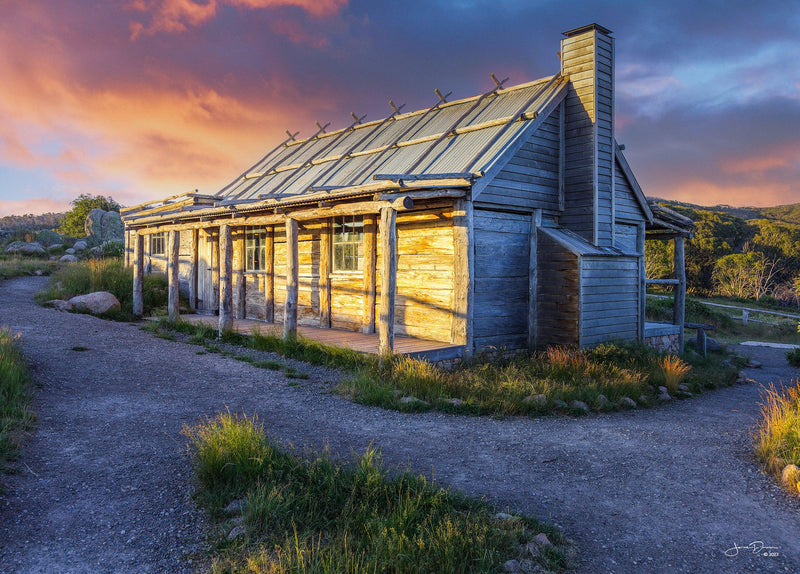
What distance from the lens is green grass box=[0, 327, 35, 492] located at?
498cm

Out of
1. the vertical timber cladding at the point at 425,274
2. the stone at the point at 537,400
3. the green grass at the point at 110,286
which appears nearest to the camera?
the stone at the point at 537,400

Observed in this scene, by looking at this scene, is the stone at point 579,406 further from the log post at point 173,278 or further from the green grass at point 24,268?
the green grass at point 24,268

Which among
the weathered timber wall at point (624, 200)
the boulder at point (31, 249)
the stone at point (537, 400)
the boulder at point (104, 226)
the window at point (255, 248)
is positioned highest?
the boulder at point (104, 226)

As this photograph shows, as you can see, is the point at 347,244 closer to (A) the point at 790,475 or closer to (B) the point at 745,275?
(A) the point at 790,475

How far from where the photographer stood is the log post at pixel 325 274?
13016mm

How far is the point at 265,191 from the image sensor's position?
52.7 feet

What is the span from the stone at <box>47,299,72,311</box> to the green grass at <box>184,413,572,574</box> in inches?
499

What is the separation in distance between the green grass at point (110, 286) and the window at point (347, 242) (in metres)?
6.56

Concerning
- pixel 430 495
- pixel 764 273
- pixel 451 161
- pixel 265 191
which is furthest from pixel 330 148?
pixel 764 273

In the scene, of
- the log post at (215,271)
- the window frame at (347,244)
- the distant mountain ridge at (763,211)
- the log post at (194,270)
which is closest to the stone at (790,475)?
the window frame at (347,244)

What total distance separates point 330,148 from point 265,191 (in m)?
2.48

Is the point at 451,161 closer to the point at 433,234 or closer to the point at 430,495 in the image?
the point at 433,234

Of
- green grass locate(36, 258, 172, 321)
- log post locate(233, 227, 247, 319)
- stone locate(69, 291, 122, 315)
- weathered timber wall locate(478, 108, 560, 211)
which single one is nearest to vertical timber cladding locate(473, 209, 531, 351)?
weathered timber wall locate(478, 108, 560, 211)

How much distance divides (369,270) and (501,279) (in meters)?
3.06
